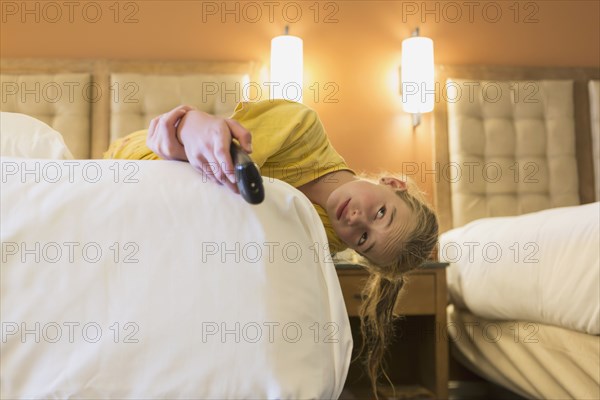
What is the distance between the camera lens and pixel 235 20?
3068 mm

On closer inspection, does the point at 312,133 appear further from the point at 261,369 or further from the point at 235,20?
the point at 235,20

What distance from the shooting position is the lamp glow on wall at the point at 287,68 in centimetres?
289

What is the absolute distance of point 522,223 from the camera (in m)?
2.22

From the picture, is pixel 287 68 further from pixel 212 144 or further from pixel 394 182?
pixel 212 144

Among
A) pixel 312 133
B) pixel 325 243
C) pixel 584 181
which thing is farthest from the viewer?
pixel 584 181

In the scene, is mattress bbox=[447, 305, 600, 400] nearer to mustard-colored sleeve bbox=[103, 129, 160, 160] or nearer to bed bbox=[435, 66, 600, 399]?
bed bbox=[435, 66, 600, 399]

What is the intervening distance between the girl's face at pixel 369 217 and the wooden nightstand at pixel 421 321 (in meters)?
0.90

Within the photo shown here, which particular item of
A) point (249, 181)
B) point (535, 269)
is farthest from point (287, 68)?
point (249, 181)

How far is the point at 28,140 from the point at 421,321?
1675 millimetres

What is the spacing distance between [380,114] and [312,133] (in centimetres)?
206

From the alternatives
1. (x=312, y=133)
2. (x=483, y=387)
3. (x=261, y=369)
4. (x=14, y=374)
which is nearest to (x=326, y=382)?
(x=261, y=369)

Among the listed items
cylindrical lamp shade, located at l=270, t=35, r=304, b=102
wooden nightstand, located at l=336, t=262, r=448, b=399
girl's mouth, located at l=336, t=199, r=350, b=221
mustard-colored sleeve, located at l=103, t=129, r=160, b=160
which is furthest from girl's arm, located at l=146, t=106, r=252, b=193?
cylindrical lamp shade, located at l=270, t=35, r=304, b=102

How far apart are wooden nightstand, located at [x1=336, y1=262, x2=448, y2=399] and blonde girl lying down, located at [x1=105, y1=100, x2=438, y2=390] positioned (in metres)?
0.81

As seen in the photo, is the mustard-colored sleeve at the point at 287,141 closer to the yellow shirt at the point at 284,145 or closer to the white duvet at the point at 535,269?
the yellow shirt at the point at 284,145
